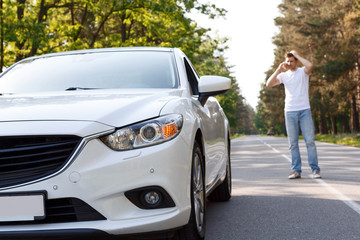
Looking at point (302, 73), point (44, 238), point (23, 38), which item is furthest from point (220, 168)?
point (23, 38)

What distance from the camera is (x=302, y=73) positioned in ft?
27.7

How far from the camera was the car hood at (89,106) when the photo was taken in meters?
3.21

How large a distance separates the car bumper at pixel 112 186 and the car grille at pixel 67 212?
27 millimetres

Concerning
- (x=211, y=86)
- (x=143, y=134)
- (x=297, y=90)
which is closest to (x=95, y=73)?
(x=211, y=86)

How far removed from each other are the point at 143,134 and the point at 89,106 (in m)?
0.48

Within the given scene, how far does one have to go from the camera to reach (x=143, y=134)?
3.18 m

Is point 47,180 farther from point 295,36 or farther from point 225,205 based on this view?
point 295,36

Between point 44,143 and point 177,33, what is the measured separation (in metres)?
22.0

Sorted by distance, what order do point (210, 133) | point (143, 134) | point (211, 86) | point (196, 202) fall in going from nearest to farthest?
point (143, 134) < point (196, 202) < point (211, 86) < point (210, 133)

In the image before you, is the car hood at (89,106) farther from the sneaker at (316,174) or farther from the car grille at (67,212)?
the sneaker at (316,174)

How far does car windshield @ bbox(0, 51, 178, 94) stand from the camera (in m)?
4.33

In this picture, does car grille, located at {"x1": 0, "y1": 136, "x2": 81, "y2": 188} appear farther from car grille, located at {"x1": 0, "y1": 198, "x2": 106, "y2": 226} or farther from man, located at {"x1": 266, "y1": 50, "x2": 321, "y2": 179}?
man, located at {"x1": 266, "y1": 50, "x2": 321, "y2": 179}

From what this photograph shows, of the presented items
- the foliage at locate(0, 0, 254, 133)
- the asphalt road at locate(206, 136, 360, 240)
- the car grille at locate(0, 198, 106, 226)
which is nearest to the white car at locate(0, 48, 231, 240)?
the car grille at locate(0, 198, 106, 226)

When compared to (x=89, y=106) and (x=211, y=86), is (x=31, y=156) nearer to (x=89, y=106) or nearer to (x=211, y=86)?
(x=89, y=106)
